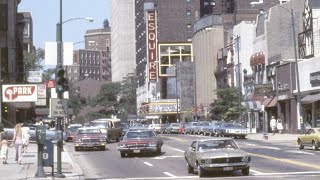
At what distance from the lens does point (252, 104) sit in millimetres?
72812

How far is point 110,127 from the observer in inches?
2024

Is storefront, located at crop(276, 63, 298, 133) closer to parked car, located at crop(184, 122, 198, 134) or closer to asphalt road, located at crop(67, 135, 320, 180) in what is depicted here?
parked car, located at crop(184, 122, 198, 134)

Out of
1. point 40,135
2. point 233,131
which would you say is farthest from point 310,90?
point 40,135

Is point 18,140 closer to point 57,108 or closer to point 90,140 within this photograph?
point 57,108

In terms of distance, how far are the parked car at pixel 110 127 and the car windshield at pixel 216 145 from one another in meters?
27.0

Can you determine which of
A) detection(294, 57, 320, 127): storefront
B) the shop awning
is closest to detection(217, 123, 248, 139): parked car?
the shop awning

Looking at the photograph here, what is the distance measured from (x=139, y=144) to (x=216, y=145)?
11.6 meters

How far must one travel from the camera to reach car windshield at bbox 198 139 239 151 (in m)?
22.4

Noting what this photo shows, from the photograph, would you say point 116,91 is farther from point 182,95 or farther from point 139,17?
point 182,95

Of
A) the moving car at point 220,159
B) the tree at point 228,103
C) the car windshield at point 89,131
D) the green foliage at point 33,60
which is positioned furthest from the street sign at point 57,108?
the green foliage at point 33,60

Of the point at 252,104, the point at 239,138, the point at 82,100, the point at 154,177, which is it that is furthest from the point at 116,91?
the point at 154,177

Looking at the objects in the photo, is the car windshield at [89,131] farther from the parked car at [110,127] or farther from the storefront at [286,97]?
the storefront at [286,97]

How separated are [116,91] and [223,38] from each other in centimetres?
6721

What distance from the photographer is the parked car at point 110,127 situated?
50438 millimetres
